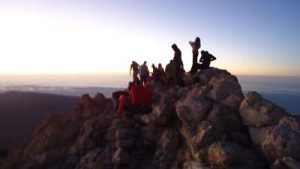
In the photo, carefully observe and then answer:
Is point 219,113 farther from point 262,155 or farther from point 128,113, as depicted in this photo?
→ point 128,113

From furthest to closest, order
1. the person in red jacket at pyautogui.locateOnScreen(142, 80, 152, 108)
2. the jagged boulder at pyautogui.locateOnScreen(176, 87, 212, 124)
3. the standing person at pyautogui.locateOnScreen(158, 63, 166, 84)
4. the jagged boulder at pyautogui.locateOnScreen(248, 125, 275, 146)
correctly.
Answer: the standing person at pyautogui.locateOnScreen(158, 63, 166, 84), the person in red jacket at pyautogui.locateOnScreen(142, 80, 152, 108), the jagged boulder at pyautogui.locateOnScreen(176, 87, 212, 124), the jagged boulder at pyautogui.locateOnScreen(248, 125, 275, 146)

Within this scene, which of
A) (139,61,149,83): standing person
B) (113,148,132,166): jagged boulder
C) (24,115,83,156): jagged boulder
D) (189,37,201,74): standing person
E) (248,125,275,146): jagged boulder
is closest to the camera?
(248,125,275,146): jagged boulder

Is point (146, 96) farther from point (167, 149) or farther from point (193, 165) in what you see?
point (193, 165)

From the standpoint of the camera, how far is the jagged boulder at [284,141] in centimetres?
1542

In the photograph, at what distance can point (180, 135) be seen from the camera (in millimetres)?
20453

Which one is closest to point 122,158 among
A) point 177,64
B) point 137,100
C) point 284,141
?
point 137,100

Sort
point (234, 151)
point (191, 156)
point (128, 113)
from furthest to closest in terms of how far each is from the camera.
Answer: point (128, 113) → point (191, 156) → point (234, 151)

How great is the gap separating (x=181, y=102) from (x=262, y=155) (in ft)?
15.6

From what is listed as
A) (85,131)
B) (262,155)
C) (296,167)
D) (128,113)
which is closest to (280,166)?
(296,167)

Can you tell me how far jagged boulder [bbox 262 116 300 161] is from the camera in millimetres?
15422

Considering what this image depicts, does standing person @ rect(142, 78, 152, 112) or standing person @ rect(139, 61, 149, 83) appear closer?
standing person @ rect(142, 78, 152, 112)

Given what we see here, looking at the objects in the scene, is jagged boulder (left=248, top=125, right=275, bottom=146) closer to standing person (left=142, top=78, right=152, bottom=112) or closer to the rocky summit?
the rocky summit

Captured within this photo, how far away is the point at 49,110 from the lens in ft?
329

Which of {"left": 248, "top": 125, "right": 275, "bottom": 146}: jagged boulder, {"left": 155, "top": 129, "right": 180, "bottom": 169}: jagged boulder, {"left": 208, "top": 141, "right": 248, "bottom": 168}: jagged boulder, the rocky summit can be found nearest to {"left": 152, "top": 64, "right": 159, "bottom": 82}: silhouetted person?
the rocky summit
